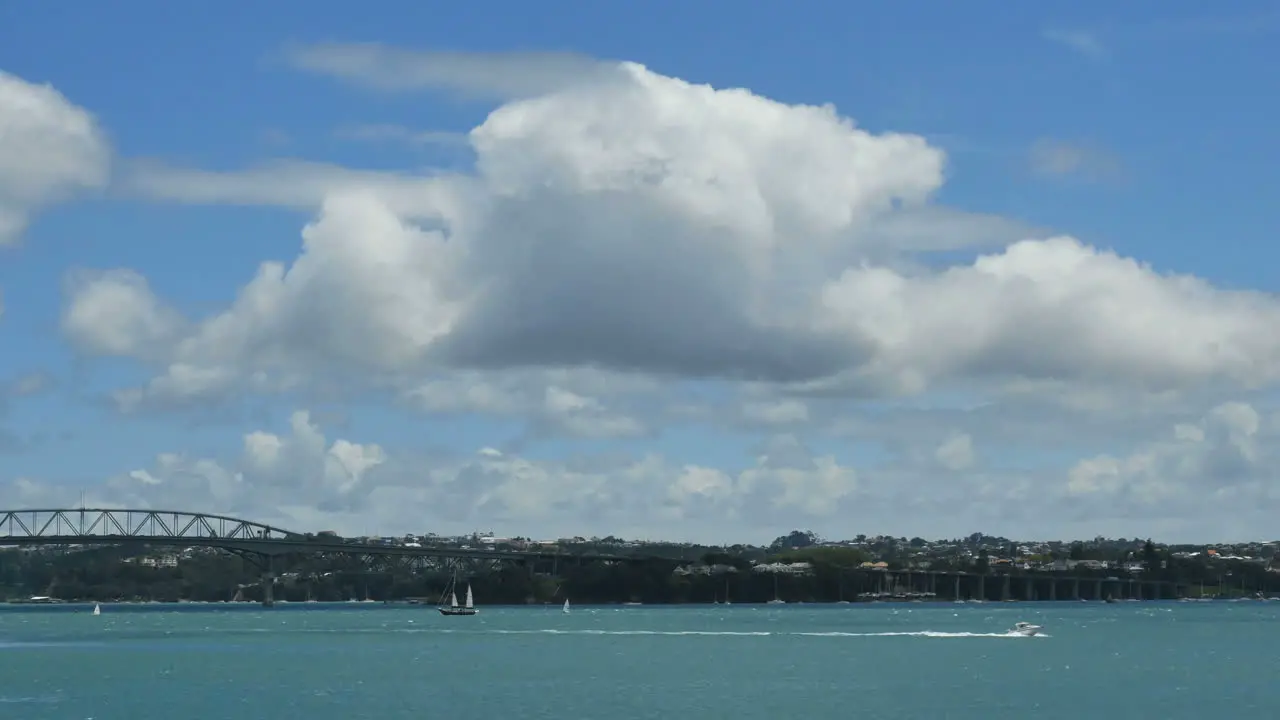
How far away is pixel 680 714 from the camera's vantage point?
89.3m

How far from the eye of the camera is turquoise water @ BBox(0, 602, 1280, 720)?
307 feet

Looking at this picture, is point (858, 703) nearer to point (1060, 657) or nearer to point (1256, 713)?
point (1256, 713)

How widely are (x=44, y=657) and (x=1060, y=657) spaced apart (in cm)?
Result: 7850

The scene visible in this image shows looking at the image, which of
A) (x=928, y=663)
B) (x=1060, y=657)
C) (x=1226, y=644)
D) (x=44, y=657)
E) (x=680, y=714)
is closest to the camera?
(x=680, y=714)

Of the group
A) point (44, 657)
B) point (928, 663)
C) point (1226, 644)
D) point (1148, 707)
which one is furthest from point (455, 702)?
point (1226, 644)

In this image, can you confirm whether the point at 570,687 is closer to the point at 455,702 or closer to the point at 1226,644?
the point at 455,702

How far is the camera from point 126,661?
480 feet

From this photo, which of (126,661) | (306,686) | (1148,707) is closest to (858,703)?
(1148,707)

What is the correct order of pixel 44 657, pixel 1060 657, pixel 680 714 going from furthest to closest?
pixel 44 657 → pixel 1060 657 → pixel 680 714

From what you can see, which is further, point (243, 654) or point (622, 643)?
point (622, 643)

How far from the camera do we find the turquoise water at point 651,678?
3679 inches

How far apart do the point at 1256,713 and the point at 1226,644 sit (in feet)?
266

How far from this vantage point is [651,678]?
11650cm

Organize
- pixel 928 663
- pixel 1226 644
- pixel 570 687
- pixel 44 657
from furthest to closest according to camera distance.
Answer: pixel 1226 644 < pixel 44 657 < pixel 928 663 < pixel 570 687
